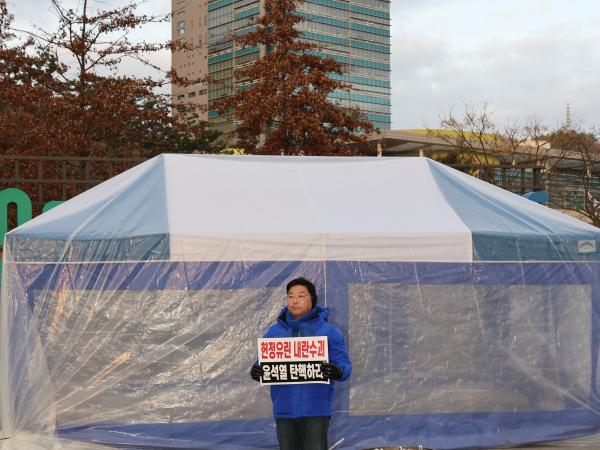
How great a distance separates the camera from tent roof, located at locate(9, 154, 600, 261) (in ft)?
21.1

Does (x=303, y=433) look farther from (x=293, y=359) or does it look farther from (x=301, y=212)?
(x=301, y=212)

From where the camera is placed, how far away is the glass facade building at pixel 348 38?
101 metres

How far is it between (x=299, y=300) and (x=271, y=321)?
2.07 meters

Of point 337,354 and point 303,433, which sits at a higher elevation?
point 337,354

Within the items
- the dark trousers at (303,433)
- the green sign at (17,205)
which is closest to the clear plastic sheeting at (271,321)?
the dark trousers at (303,433)

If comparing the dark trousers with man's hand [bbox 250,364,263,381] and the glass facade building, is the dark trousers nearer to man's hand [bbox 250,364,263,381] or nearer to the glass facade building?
man's hand [bbox 250,364,263,381]

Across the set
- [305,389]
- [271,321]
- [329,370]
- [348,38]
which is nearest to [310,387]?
[305,389]

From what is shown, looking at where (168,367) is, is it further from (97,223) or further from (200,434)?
(97,223)

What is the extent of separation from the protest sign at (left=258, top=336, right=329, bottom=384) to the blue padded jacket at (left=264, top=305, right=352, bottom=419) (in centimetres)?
5

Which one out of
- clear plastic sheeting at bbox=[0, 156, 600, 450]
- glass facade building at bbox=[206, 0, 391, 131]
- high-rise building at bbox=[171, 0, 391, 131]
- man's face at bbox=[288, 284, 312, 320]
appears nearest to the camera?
man's face at bbox=[288, 284, 312, 320]

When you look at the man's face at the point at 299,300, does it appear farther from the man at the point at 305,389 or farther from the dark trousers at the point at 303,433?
the dark trousers at the point at 303,433

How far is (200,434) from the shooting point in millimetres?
6418

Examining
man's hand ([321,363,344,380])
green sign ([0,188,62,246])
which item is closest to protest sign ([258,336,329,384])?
man's hand ([321,363,344,380])

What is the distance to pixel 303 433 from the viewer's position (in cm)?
448
